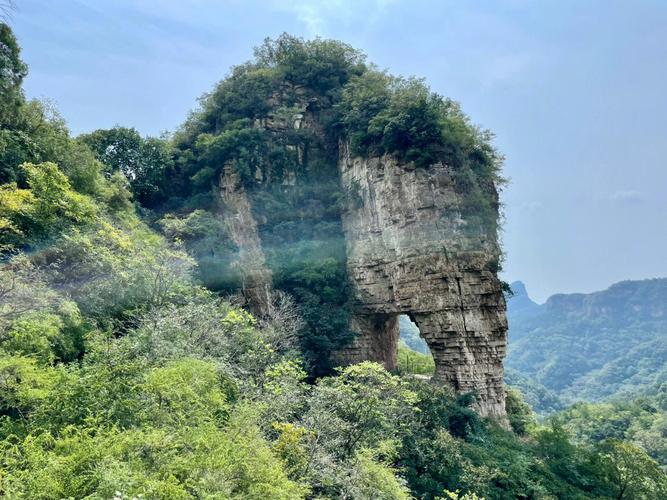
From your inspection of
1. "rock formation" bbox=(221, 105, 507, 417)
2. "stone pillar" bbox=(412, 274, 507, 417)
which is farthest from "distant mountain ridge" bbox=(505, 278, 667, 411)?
"rock formation" bbox=(221, 105, 507, 417)

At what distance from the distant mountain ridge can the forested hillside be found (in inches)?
3003

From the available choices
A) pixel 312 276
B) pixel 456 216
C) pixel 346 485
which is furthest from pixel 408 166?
pixel 346 485

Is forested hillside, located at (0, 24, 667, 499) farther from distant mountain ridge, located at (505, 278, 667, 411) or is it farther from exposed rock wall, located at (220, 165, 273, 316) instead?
distant mountain ridge, located at (505, 278, 667, 411)

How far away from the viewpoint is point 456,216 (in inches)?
894

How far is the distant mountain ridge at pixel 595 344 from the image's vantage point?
345 feet

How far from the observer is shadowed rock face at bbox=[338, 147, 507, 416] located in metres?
22.1

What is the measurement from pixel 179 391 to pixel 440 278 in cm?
1588

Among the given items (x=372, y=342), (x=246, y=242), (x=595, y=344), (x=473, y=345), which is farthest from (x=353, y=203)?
(x=595, y=344)

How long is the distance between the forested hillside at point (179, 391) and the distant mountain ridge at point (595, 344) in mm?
76273

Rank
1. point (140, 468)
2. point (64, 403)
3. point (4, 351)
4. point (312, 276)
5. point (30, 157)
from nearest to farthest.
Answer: point (140, 468) → point (64, 403) → point (4, 351) → point (30, 157) → point (312, 276)

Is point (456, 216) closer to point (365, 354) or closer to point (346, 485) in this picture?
point (365, 354)

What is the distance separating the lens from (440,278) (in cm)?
2216

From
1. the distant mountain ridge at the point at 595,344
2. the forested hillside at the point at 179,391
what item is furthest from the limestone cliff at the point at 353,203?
the distant mountain ridge at the point at 595,344

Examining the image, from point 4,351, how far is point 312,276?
16101 millimetres
